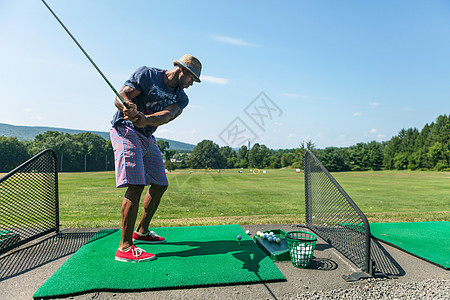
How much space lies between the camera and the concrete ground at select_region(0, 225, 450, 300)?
8.66 feet

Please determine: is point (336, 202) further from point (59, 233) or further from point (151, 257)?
point (59, 233)

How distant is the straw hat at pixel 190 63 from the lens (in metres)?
3.61

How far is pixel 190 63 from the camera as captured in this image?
11.9 feet

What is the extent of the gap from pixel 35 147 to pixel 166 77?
296 feet

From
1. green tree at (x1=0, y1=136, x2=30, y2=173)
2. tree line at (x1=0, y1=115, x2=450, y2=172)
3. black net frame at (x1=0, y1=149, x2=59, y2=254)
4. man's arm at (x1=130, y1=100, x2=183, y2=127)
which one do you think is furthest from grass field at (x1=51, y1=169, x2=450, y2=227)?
green tree at (x1=0, y1=136, x2=30, y2=173)

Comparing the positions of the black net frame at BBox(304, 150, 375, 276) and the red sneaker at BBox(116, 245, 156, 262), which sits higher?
the black net frame at BBox(304, 150, 375, 276)

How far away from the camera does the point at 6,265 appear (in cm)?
338

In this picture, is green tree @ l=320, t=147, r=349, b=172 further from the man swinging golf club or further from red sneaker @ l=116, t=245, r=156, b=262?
red sneaker @ l=116, t=245, r=156, b=262

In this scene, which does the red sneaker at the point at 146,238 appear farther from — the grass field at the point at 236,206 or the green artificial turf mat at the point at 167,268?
the grass field at the point at 236,206

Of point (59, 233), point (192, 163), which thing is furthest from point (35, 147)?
point (59, 233)

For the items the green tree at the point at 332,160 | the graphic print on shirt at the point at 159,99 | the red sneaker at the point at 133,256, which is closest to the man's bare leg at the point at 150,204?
the red sneaker at the point at 133,256

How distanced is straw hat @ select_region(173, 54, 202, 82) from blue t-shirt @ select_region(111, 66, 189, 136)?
284 mm

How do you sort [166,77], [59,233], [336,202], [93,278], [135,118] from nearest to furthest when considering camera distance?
[93,278] → [135,118] → [166,77] → [336,202] → [59,233]

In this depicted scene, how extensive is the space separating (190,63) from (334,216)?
2944 mm
